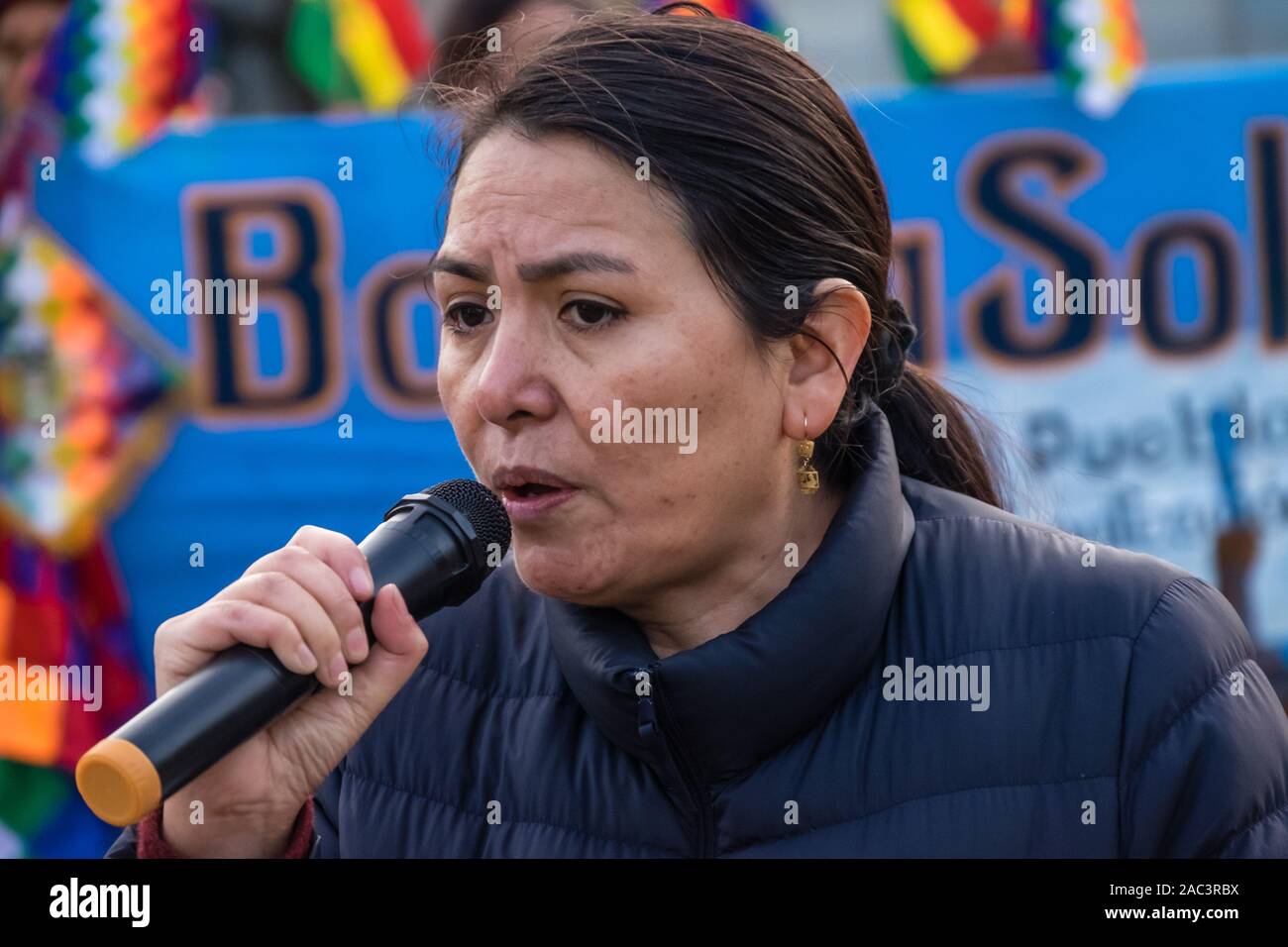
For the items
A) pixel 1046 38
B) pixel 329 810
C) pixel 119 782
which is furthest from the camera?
pixel 1046 38

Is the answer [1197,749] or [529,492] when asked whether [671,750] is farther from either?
[1197,749]

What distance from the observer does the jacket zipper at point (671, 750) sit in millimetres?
1764

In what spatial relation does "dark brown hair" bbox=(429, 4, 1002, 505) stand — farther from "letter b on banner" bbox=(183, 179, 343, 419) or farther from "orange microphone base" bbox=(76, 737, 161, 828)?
"letter b on banner" bbox=(183, 179, 343, 419)

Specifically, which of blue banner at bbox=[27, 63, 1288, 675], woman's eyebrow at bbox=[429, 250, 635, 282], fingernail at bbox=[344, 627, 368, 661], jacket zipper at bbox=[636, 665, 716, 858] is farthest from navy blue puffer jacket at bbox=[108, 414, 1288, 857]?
blue banner at bbox=[27, 63, 1288, 675]

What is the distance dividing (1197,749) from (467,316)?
1029 millimetres

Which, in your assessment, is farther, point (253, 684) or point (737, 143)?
point (737, 143)

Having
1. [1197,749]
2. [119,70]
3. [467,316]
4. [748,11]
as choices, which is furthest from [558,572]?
[119,70]

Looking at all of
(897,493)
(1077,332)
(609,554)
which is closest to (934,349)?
(1077,332)

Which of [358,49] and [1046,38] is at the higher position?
[358,49]

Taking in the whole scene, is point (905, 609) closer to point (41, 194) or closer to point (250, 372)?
point (250, 372)

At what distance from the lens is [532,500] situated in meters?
1.79

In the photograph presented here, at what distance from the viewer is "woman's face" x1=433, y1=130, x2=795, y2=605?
5.79 ft

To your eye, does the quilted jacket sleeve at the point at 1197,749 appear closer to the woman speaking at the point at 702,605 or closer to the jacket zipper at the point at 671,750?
the woman speaking at the point at 702,605

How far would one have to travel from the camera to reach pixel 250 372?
418cm
